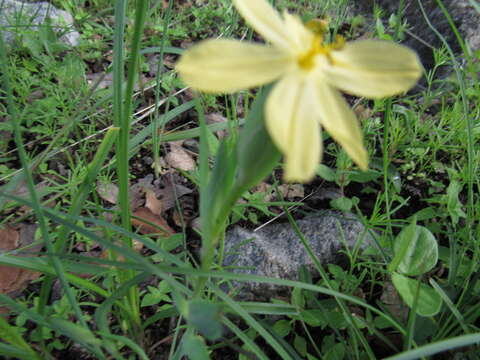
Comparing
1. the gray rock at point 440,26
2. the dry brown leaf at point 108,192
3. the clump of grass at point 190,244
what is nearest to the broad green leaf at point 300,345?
the clump of grass at point 190,244

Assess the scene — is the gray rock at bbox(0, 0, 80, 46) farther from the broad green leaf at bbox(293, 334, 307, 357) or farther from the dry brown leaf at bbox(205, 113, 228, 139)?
the broad green leaf at bbox(293, 334, 307, 357)

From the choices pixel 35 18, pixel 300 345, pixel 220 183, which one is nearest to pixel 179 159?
pixel 300 345

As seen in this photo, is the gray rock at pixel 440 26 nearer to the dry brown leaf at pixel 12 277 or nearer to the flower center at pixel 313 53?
the flower center at pixel 313 53

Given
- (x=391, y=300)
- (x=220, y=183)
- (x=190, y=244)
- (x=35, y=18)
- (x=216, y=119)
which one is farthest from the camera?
(x=35, y=18)

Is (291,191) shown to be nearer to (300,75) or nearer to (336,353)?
(336,353)

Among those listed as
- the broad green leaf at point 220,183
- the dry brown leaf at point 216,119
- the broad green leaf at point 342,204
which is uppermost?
the broad green leaf at point 220,183

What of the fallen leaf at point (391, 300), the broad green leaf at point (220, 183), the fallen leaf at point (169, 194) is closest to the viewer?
the broad green leaf at point (220, 183)

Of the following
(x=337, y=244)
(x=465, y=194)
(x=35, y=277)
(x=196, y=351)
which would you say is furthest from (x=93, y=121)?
(x=465, y=194)
